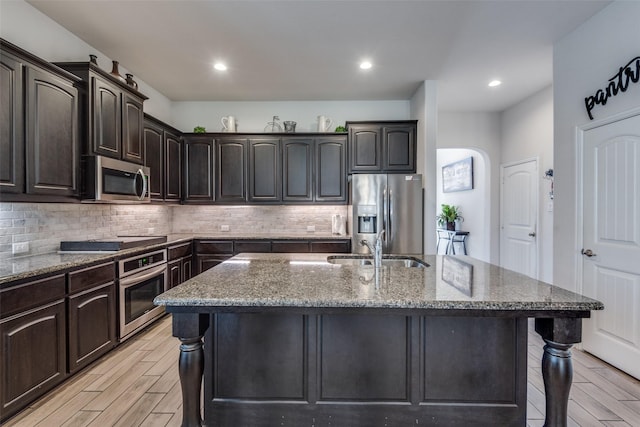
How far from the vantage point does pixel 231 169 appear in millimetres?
4582

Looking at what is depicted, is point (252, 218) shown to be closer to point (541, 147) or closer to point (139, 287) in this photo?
point (139, 287)

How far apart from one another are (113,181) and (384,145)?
325cm

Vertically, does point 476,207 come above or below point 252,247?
above

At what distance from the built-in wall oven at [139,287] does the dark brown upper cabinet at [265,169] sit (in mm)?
1553

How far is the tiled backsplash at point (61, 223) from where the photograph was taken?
95.0 inches

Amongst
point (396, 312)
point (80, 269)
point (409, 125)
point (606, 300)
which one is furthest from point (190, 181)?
point (606, 300)

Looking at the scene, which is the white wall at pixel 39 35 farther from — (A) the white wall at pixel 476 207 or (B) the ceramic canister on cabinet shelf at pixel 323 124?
(A) the white wall at pixel 476 207

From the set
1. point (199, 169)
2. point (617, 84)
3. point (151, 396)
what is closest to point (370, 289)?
Result: point (151, 396)

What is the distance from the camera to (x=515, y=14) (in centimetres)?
269

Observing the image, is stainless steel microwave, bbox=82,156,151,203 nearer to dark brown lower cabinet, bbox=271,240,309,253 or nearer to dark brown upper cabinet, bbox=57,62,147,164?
dark brown upper cabinet, bbox=57,62,147,164

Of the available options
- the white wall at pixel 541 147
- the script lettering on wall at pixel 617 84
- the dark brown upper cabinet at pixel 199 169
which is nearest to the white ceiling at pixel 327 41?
the white wall at pixel 541 147

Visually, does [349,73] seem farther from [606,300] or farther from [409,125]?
[606,300]

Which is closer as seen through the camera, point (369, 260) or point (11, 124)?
point (11, 124)

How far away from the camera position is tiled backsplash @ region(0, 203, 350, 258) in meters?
2.51
